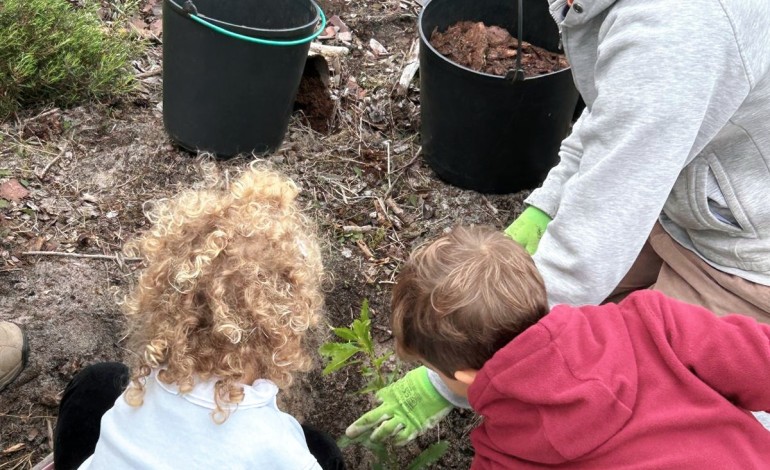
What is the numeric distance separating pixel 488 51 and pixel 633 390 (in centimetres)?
195

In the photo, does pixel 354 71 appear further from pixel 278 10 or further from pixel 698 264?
pixel 698 264

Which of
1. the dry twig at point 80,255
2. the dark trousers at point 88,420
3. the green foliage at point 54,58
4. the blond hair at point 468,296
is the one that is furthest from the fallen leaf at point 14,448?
the green foliage at point 54,58

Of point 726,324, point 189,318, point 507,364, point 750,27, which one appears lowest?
point 189,318

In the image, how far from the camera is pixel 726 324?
136 centimetres

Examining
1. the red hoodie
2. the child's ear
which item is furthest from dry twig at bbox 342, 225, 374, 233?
the red hoodie

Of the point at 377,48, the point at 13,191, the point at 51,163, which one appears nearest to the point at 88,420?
the point at 13,191

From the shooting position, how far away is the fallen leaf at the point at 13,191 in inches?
103

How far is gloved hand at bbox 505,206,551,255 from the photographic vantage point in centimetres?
202

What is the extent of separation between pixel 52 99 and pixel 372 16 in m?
1.58

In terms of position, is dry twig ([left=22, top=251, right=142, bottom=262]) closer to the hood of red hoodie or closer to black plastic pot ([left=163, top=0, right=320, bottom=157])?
black plastic pot ([left=163, top=0, right=320, bottom=157])

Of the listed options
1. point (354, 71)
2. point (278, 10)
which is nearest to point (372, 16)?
point (354, 71)

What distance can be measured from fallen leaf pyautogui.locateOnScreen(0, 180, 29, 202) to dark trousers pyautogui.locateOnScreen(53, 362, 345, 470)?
3.69 feet

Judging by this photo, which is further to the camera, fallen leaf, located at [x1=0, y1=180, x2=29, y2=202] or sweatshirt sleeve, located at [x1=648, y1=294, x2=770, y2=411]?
fallen leaf, located at [x1=0, y1=180, x2=29, y2=202]

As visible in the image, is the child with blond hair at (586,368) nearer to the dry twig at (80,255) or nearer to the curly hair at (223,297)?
the curly hair at (223,297)
